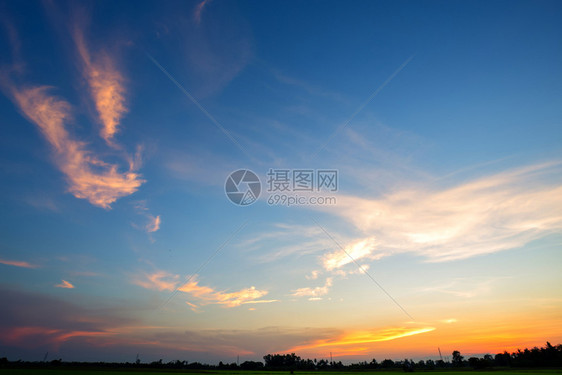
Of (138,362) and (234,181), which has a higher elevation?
(234,181)

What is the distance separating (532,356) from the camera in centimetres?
12862

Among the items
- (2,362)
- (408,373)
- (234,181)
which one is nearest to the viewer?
(234,181)

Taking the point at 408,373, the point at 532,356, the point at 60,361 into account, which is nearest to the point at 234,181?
the point at 408,373

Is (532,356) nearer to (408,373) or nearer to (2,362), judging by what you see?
(408,373)

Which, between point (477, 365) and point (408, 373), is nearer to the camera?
point (408, 373)

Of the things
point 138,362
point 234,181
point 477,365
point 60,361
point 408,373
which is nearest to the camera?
point 234,181

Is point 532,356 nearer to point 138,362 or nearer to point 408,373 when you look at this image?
point 408,373

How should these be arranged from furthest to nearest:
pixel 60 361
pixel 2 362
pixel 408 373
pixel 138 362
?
pixel 138 362 < pixel 60 361 < pixel 2 362 < pixel 408 373

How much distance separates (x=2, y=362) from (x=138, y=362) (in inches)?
3144

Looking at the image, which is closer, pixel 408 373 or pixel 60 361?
pixel 408 373

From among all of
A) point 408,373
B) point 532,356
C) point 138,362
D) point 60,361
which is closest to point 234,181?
point 408,373

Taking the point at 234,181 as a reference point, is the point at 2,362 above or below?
below

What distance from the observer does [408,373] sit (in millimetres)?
123438

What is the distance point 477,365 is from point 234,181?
6381 inches
